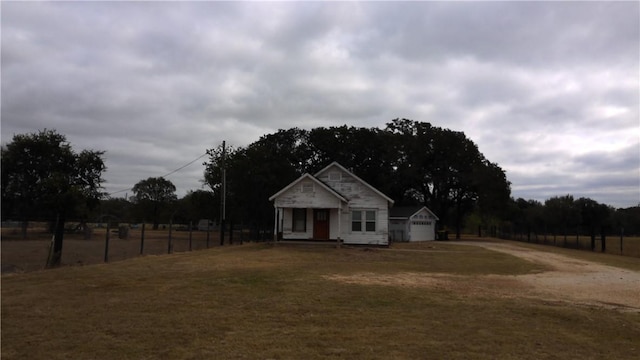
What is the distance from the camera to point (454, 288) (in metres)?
12.6

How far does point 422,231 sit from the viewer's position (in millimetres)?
50938

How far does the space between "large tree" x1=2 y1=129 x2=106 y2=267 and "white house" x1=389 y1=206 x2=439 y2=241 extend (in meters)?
29.7

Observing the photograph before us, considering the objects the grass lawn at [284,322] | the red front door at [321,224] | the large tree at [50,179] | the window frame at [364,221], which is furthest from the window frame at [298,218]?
the grass lawn at [284,322]

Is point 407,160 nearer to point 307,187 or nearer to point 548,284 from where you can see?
point 307,187

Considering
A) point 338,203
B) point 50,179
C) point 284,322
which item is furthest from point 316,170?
point 284,322

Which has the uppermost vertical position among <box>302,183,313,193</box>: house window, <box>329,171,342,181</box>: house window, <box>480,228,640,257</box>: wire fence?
<box>329,171,342,181</box>: house window

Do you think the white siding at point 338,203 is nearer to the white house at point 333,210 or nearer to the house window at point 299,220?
the white house at point 333,210

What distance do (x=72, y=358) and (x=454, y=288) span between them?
9.11 metres

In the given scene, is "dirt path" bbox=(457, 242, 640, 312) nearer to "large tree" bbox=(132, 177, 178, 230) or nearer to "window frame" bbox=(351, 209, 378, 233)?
"window frame" bbox=(351, 209, 378, 233)

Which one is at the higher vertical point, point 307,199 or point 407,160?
point 407,160

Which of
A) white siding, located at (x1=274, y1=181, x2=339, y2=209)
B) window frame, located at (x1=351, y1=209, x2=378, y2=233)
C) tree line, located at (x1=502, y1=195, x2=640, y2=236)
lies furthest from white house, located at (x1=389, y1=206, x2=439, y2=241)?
tree line, located at (x1=502, y1=195, x2=640, y2=236)

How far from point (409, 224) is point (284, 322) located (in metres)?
40.8

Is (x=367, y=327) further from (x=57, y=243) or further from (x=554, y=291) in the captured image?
(x=57, y=243)

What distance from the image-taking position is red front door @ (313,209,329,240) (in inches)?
1276
